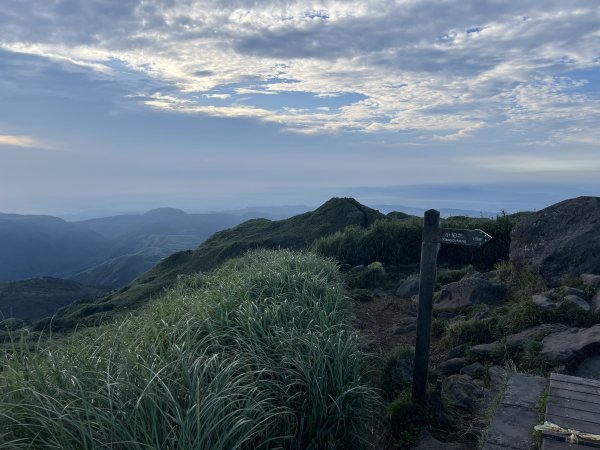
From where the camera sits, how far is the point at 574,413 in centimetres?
383

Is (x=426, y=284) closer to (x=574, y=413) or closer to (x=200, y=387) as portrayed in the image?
(x=574, y=413)

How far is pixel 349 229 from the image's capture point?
47.2ft

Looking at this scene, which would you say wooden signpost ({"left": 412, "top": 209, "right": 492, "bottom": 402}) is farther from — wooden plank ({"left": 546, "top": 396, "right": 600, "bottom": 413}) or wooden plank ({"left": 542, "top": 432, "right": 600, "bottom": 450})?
wooden plank ({"left": 542, "top": 432, "right": 600, "bottom": 450})

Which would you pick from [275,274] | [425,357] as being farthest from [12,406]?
[275,274]

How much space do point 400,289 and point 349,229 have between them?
14.9 feet

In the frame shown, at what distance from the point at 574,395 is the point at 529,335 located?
2.29 meters

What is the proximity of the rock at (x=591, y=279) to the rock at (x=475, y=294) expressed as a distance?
3.89 ft

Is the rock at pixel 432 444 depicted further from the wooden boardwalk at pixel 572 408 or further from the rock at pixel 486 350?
the rock at pixel 486 350

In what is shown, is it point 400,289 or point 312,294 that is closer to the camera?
point 312,294

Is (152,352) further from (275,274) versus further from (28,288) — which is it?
(28,288)

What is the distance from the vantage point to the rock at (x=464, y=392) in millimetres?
5230

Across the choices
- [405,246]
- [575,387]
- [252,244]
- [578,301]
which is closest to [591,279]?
[578,301]

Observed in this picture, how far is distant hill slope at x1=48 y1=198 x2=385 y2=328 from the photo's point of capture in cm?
2070

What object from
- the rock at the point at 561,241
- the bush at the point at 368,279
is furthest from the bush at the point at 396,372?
the bush at the point at 368,279
